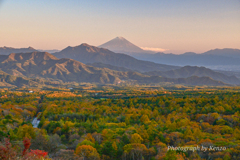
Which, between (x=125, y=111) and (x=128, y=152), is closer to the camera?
(x=128, y=152)

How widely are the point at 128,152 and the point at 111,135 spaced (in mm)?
9482

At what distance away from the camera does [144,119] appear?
63.6 meters

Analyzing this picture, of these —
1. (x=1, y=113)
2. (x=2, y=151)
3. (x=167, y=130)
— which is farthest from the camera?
(x=1, y=113)

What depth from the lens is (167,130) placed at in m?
48.7

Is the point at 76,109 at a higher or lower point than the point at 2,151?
lower

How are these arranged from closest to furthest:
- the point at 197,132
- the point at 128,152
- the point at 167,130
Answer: the point at 128,152 → the point at 197,132 → the point at 167,130

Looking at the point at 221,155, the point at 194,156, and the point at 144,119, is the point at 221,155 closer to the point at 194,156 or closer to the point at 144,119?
the point at 194,156

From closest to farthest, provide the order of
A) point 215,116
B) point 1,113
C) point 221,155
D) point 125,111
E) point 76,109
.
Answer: point 221,155 < point 215,116 < point 1,113 < point 125,111 < point 76,109

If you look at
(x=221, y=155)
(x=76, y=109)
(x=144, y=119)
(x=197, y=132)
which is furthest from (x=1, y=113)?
(x=221, y=155)

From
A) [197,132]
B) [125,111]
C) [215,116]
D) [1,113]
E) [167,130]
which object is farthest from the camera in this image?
[125,111]

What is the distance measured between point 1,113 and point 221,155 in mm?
69137

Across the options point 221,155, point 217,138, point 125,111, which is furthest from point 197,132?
point 125,111

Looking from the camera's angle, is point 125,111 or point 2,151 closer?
point 2,151

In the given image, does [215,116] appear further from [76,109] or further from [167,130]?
[76,109]
